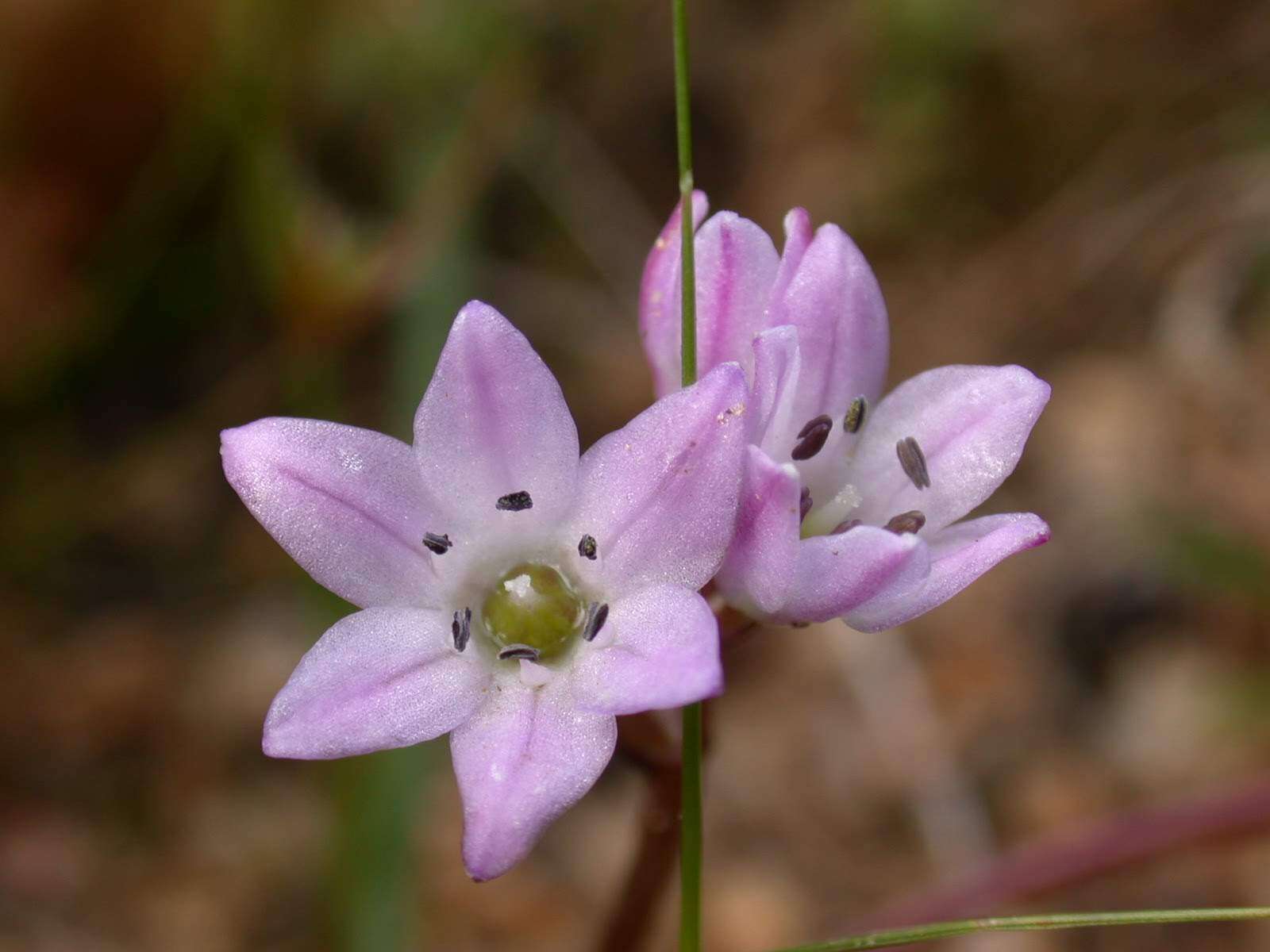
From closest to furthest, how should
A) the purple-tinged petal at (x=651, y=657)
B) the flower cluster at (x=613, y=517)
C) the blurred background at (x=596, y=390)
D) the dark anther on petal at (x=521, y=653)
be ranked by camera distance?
the purple-tinged petal at (x=651, y=657), the flower cluster at (x=613, y=517), the dark anther on petal at (x=521, y=653), the blurred background at (x=596, y=390)

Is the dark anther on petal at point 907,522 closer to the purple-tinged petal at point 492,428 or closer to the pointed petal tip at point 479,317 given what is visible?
the purple-tinged petal at point 492,428

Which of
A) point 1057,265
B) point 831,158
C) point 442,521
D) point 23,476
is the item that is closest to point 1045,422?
point 1057,265

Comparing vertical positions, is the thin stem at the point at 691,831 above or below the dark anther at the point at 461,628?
below

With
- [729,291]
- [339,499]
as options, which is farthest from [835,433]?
[339,499]

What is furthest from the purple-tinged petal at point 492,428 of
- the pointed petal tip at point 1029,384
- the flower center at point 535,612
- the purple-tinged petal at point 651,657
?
the pointed petal tip at point 1029,384

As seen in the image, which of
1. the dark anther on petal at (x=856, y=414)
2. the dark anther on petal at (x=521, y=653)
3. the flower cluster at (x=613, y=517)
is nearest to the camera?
the flower cluster at (x=613, y=517)

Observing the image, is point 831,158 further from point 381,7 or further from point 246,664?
point 246,664

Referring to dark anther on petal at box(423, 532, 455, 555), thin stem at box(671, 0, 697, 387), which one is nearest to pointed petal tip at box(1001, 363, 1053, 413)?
thin stem at box(671, 0, 697, 387)

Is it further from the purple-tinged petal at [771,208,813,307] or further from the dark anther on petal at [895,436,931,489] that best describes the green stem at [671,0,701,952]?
the dark anther on petal at [895,436,931,489]
